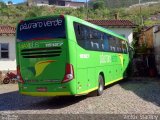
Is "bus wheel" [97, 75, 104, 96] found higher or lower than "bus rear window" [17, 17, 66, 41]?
lower

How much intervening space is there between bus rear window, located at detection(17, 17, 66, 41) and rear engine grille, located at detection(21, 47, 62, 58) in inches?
16.5

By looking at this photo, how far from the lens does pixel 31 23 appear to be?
1271cm

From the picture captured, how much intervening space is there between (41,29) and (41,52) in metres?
0.87

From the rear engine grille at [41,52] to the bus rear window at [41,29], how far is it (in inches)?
16.5

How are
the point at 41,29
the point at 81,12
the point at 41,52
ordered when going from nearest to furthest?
the point at 41,52
the point at 41,29
the point at 81,12

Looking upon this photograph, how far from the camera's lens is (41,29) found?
1245cm

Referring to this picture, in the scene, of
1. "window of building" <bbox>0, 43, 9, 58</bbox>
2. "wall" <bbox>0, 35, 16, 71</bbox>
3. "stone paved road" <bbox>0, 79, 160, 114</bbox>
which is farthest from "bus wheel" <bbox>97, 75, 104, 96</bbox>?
"window of building" <bbox>0, 43, 9, 58</bbox>

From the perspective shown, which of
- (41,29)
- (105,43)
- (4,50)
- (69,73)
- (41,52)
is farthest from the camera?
(4,50)

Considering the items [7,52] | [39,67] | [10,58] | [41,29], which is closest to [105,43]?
[41,29]

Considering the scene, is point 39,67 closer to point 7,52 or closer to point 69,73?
point 69,73

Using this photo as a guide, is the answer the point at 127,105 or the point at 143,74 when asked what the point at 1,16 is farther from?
the point at 127,105

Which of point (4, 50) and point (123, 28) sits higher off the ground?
point (123, 28)

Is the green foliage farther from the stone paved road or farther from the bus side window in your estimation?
the stone paved road

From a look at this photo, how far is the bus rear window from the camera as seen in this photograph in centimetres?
1216
